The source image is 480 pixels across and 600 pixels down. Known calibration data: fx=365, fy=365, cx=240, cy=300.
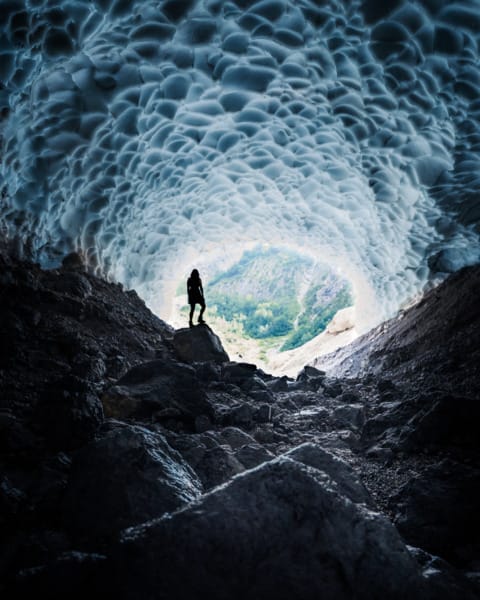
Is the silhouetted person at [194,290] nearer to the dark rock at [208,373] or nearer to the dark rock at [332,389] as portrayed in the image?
the dark rock at [208,373]

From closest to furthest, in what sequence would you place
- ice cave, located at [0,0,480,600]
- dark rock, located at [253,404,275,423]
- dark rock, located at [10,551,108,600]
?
dark rock, located at [10,551,108,600], ice cave, located at [0,0,480,600], dark rock, located at [253,404,275,423]

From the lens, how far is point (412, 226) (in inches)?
230

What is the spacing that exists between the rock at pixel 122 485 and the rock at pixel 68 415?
0.62ft

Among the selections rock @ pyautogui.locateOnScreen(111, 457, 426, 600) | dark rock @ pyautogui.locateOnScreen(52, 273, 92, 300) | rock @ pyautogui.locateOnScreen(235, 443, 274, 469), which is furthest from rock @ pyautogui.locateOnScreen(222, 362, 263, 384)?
rock @ pyautogui.locateOnScreen(111, 457, 426, 600)

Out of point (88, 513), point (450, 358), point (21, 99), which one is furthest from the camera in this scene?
point (450, 358)

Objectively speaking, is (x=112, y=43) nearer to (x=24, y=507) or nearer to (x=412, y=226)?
(x=24, y=507)

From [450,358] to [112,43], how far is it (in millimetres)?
5143

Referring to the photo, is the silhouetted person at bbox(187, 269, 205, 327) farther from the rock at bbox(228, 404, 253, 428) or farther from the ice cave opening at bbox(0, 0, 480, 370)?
the rock at bbox(228, 404, 253, 428)

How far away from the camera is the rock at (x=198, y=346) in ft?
16.8

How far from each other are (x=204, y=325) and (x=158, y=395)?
2.62 m

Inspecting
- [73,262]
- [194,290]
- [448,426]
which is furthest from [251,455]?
[73,262]

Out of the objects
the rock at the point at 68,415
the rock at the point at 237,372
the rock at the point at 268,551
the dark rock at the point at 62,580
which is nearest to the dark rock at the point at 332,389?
the rock at the point at 237,372

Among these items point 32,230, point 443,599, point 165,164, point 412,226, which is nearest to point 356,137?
point 412,226

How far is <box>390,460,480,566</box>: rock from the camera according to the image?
193 cm
